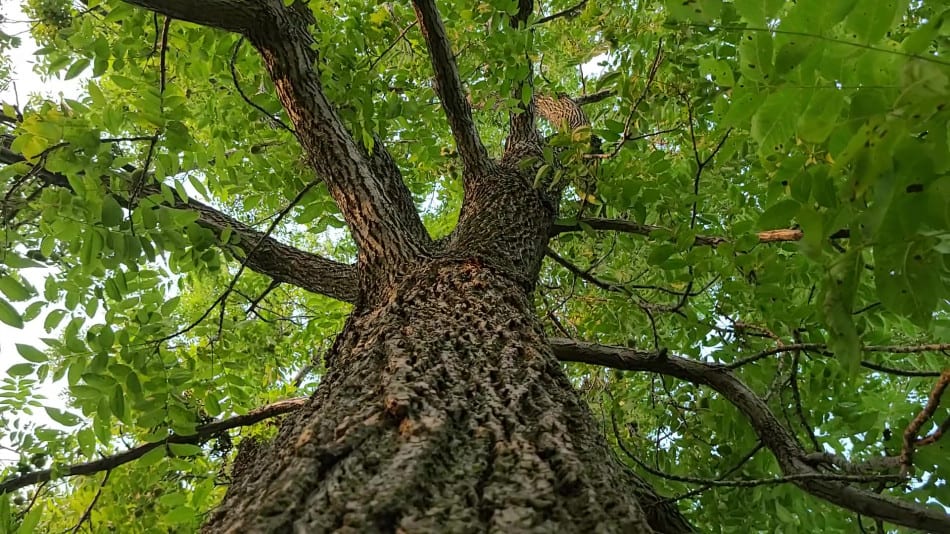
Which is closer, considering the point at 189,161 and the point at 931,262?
the point at 931,262

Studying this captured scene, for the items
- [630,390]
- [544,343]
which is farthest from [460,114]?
[630,390]

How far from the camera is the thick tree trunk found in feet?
3.00

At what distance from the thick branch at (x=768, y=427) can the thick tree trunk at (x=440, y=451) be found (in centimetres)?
57

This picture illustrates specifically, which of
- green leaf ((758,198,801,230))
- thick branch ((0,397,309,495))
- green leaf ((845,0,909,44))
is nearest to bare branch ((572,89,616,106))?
thick branch ((0,397,309,495))

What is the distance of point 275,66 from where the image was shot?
8.48 feet

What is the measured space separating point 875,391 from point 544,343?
2371mm

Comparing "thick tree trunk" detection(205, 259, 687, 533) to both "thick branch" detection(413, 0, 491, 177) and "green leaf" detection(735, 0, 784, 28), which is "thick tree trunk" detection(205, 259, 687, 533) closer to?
"green leaf" detection(735, 0, 784, 28)

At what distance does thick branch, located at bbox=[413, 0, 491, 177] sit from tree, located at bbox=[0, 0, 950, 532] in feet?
0.06

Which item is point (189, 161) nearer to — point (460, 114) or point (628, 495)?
point (460, 114)

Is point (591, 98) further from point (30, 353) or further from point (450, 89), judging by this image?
point (30, 353)

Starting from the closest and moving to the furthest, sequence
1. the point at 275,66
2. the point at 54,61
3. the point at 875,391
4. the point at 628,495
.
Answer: the point at 628,495 < the point at 54,61 < the point at 275,66 < the point at 875,391

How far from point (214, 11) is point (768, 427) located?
9.55 ft

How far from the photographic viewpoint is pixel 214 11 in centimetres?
221

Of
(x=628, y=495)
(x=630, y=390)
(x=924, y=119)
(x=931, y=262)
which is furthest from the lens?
(x=630, y=390)
